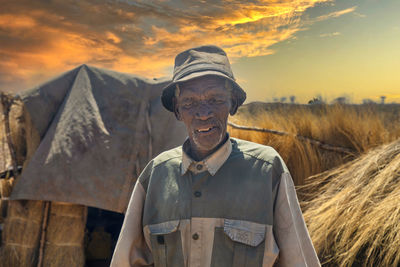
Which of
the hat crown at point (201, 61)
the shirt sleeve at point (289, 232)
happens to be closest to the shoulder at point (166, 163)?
the hat crown at point (201, 61)

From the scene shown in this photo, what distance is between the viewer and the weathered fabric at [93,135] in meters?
4.16

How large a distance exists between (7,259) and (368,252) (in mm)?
3845

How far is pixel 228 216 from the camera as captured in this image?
1656 mm

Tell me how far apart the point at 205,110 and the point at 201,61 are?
27 cm

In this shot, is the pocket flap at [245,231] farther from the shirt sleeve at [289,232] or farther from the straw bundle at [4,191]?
→ the straw bundle at [4,191]

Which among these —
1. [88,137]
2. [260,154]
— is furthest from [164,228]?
[88,137]

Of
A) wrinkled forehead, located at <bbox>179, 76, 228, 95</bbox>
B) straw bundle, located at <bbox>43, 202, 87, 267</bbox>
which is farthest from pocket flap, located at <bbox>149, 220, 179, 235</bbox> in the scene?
straw bundle, located at <bbox>43, 202, 87, 267</bbox>

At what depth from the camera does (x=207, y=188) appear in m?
1.71

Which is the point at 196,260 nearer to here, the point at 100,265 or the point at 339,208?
the point at 339,208

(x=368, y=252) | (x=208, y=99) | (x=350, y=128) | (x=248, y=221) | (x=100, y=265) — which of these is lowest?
(x=100, y=265)

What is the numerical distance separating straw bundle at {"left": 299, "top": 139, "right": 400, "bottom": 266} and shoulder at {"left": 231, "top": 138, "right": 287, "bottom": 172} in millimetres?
1215

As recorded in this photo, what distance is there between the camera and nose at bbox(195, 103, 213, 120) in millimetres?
1729

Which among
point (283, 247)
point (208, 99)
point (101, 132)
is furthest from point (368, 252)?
point (101, 132)

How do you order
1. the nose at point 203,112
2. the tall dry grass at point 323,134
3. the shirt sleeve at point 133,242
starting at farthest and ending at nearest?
the tall dry grass at point 323,134
the shirt sleeve at point 133,242
the nose at point 203,112
